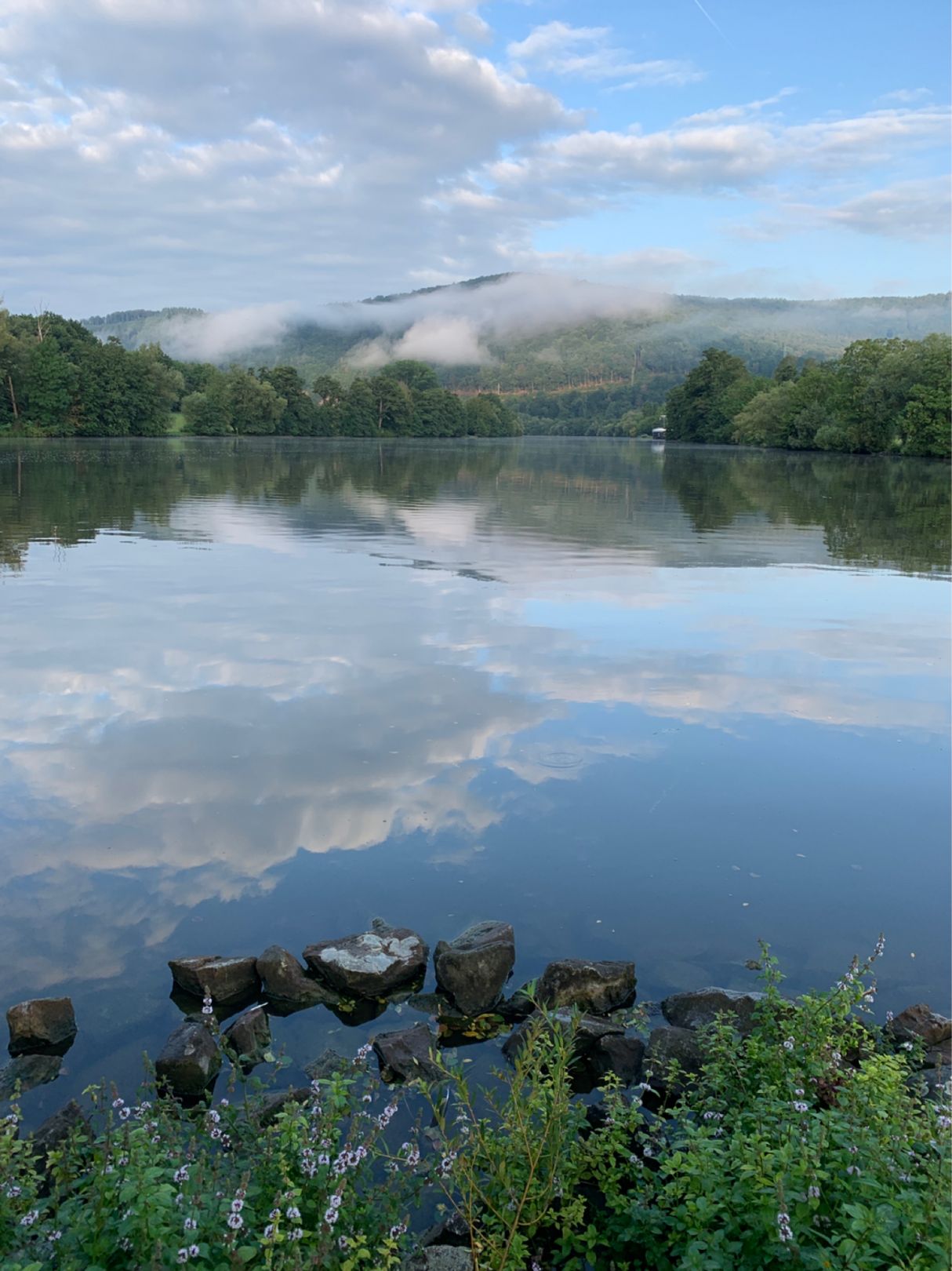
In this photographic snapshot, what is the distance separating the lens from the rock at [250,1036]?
593 centimetres

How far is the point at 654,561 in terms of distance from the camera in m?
24.3

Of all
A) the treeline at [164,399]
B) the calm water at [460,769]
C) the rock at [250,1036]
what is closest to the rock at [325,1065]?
the calm water at [460,769]

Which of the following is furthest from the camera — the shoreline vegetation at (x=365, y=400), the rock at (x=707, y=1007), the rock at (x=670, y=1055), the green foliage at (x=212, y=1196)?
the shoreline vegetation at (x=365, y=400)

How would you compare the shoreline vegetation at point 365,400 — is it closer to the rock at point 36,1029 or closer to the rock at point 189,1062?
the rock at point 189,1062

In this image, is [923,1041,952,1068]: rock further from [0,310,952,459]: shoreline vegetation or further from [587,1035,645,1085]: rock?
[0,310,952,459]: shoreline vegetation

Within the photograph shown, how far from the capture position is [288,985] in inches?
261

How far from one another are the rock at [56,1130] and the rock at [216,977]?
1390 mm

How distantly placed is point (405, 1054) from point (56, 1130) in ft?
6.40

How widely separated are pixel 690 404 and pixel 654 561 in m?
151

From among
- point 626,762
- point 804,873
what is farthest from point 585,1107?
point 626,762

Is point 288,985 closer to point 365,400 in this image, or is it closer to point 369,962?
point 369,962

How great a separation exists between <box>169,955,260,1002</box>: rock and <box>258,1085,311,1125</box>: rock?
1.16 meters

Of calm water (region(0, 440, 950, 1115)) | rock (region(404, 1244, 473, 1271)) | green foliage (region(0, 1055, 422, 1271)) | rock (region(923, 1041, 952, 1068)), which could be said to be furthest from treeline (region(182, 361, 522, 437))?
rock (region(404, 1244, 473, 1271))

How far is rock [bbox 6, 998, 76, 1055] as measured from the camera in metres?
5.95
